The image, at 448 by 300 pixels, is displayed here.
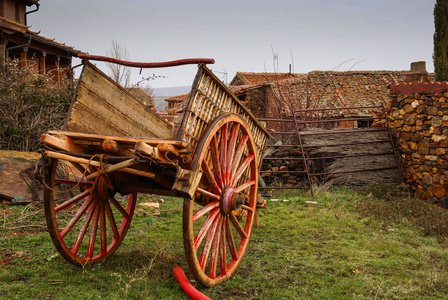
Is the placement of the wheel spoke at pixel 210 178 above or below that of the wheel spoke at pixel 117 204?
above

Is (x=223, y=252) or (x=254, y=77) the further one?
(x=254, y=77)

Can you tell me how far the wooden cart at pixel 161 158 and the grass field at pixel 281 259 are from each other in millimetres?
315

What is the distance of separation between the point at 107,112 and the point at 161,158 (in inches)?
49.6

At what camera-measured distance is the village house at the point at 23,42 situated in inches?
510

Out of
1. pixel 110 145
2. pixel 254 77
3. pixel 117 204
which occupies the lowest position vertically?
pixel 117 204

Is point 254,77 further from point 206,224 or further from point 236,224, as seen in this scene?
point 206,224

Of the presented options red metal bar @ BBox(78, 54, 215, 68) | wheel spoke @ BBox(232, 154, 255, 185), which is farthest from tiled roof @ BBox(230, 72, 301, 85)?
red metal bar @ BBox(78, 54, 215, 68)

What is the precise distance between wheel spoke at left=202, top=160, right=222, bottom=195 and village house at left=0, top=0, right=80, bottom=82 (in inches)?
397

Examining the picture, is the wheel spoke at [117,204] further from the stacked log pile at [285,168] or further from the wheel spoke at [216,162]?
the stacked log pile at [285,168]

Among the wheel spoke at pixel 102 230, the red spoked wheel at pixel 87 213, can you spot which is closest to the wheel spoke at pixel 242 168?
the red spoked wheel at pixel 87 213

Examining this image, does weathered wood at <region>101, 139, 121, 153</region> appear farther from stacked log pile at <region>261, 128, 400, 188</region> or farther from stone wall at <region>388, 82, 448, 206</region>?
stone wall at <region>388, 82, 448, 206</region>

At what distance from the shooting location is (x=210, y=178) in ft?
12.1

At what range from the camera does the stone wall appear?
797 centimetres

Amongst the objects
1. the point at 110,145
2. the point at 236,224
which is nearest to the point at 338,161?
the point at 236,224
